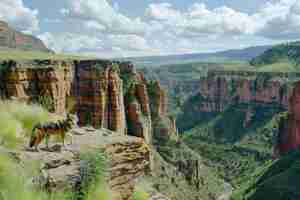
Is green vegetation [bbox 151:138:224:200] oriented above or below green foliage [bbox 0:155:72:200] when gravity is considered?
below

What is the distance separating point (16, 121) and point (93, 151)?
2318 mm

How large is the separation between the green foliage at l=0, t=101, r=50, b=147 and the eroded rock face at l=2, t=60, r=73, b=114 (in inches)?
1143

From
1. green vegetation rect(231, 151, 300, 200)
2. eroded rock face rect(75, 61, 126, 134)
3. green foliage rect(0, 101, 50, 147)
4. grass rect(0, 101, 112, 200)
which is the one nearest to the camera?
grass rect(0, 101, 112, 200)

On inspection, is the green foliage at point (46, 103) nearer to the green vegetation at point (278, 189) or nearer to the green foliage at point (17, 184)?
the green foliage at point (17, 184)

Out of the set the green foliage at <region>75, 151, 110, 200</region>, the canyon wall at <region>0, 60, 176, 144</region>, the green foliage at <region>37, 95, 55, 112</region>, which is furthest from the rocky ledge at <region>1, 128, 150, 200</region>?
the canyon wall at <region>0, 60, 176, 144</region>

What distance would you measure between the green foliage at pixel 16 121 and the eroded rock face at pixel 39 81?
2904 centimetres

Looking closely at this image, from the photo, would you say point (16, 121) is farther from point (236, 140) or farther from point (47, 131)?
point (236, 140)

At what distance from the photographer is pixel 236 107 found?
194 meters

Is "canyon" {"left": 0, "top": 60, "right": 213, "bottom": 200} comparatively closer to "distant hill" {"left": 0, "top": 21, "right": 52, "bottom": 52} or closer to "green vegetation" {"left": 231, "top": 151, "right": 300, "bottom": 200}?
"green vegetation" {"left": 231, "top": 151, "right": 300, "bottom": 200}

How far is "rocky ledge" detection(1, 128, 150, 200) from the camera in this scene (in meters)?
9.49

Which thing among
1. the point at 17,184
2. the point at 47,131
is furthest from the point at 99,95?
the point at 17,184

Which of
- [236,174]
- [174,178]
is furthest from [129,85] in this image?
[236,174]

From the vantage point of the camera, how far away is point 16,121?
A: 1144 centimetres

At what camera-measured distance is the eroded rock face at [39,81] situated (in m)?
44.4
